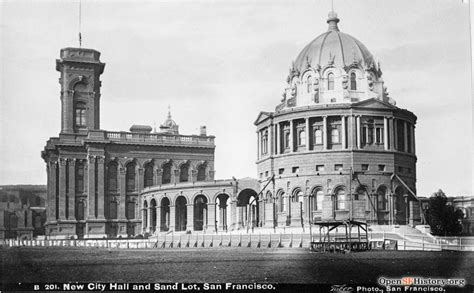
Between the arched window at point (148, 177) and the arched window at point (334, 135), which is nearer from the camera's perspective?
the arched window at point (334, 135)

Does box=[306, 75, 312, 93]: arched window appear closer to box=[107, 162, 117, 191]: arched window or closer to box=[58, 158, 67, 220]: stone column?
box=[107, 162, 117, 191]: arched window

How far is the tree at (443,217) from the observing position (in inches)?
2279

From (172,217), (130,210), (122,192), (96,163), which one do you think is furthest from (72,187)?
(172,217)

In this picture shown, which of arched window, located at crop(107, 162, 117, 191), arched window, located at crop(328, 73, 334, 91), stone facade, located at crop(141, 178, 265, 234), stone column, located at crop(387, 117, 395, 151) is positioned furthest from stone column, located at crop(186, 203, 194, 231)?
stone column, located at crop(387, 117, 395, 151)

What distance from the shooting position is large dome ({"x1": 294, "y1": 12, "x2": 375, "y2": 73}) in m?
67.6

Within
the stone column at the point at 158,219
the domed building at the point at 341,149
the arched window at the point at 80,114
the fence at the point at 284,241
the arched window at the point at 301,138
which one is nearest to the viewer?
the fence at the point at 284,241

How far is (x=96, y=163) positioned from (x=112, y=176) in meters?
2.80

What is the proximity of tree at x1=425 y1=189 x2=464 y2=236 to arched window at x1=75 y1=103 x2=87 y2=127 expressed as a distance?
4426 cm

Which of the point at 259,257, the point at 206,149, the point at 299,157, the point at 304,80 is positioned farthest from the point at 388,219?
the point at 206,149

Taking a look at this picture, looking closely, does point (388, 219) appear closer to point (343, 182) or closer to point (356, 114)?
point (343, 182)

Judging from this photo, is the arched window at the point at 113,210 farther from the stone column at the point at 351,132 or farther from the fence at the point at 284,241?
the stone column at the point at 351,132

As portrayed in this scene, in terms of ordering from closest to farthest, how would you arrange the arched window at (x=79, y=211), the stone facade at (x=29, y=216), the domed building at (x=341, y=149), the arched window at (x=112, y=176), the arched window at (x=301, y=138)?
the domed building at (x=341, y=149)
the arched window at (x=301, y=138)
the arched window at (x=79, y=211)
the arched window at (x=112, y=176)
the stone facade at (x=29, y=216)

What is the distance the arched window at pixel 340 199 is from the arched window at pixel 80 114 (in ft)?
121
